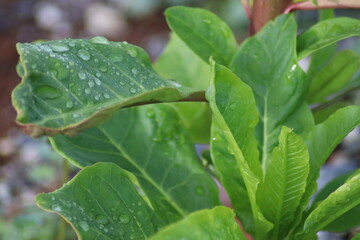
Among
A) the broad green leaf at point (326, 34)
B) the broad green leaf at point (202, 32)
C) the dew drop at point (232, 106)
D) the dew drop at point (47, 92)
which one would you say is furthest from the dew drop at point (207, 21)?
the dew drop at point (47, 92)

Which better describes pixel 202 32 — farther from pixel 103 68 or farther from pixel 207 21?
pixel 103 68

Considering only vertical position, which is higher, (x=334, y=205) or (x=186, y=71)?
(x=334, y=205)

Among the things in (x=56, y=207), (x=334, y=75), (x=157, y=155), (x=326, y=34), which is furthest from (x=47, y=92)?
(x=334, y=75)

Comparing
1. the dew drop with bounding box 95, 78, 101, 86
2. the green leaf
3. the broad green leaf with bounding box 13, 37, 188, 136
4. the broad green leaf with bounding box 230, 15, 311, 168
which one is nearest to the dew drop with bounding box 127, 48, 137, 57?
the broad green leaf with bounding box 13, 37, 188, 136

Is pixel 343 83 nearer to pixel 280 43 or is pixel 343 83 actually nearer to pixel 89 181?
pixel 280 43

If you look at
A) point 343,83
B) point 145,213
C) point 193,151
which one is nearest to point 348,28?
point 343,83

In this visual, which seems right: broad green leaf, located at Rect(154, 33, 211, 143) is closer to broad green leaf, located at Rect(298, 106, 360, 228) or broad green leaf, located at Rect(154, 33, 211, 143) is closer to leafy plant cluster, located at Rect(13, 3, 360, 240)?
leafy plant cluster, located at Rect(13, 3, 360, 240)

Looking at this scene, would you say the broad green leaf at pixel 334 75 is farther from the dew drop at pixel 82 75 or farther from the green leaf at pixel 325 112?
the dew drop at pixel 82 75
